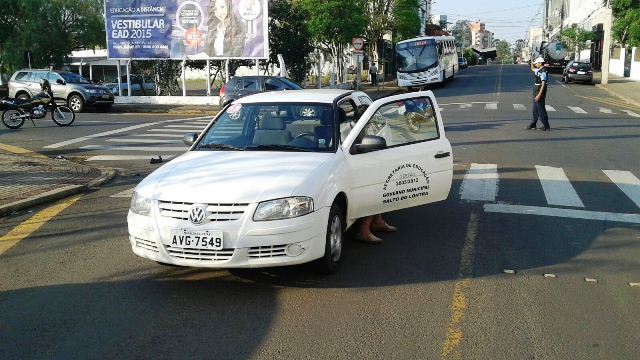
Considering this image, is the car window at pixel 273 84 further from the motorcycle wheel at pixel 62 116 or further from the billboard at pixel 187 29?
the motorcycle wheel at pixel 62 116

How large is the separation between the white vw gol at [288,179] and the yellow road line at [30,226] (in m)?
2.18

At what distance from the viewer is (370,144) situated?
6.25 metres

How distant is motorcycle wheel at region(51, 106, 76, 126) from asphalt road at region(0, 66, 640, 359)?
11.8 meters

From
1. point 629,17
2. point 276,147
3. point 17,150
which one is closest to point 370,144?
point 276,147

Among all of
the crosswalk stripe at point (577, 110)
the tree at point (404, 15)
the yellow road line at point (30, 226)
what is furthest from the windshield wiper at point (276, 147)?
the tree at point (404, 15)

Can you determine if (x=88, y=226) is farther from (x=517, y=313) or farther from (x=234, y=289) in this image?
(x=517, y=313)

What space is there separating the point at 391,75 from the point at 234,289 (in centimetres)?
5747

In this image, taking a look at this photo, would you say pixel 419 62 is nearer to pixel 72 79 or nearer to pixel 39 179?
pixel 72 79

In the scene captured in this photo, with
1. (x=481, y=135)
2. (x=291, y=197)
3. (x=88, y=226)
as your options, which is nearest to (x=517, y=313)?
(x=291, y=197)

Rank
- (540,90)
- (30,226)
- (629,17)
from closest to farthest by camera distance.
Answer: (30,226) < (540,90) < (629,17)

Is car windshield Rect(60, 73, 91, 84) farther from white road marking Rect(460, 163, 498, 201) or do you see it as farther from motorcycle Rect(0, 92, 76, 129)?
white road marking Rect(460, 163, 498, 201)

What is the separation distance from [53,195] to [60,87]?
19.0 m

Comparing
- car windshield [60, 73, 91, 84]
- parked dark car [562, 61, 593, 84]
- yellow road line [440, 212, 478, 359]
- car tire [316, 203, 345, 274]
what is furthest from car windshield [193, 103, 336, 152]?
parked dark car [562, 61, 593, 84]

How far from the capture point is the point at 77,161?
1360 cm
